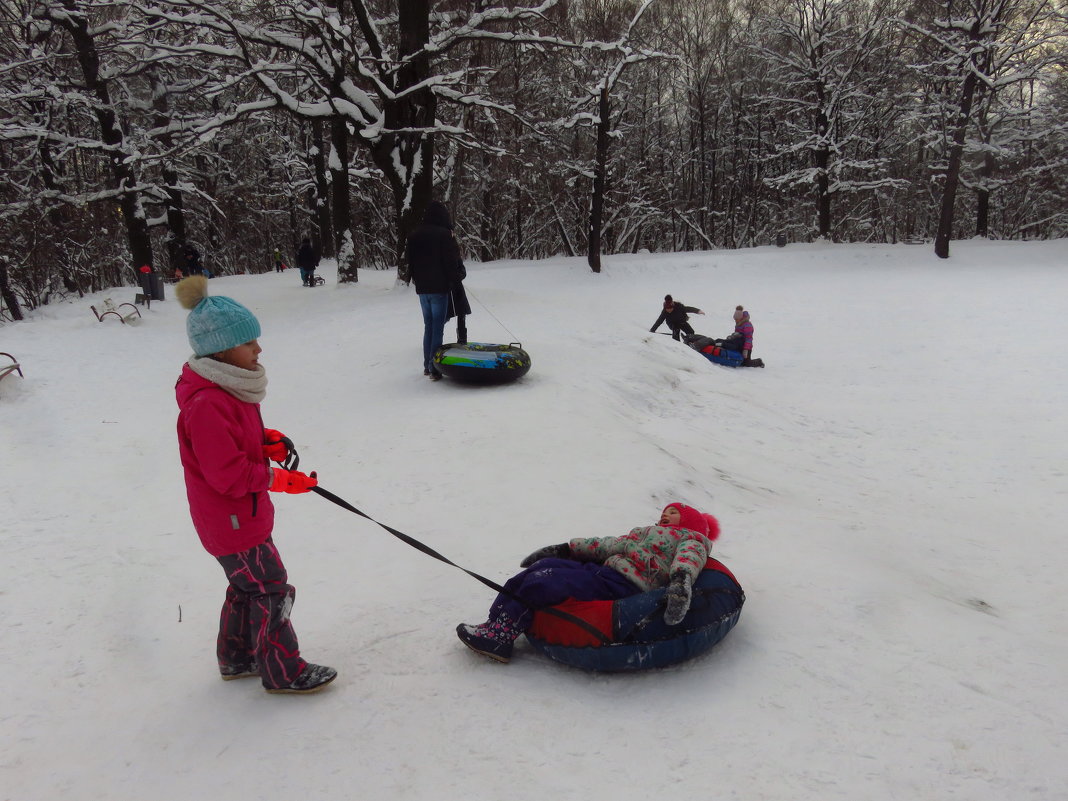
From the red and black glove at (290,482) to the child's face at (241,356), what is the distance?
46 centimetres

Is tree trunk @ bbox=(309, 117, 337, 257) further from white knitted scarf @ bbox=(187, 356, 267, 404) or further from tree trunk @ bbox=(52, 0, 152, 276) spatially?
white knitted scarf @ bbox=(187, 356, 267, 404)

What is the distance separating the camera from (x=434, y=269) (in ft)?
25.6

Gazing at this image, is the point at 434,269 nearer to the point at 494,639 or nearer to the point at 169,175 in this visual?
the point at 494,639

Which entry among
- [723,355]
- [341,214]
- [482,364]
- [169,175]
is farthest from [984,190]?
[169,175]

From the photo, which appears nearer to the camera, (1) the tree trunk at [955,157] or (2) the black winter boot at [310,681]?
(2) the black winter boot at [310,681]

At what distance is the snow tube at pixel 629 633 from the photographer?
3.04 metres

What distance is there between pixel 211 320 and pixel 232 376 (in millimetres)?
237

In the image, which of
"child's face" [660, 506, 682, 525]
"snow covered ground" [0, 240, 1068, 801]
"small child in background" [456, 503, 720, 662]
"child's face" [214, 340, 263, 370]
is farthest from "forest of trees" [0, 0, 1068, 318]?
"child's face" [214, 340, 263, 370]

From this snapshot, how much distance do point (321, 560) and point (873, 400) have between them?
9638 millimetres

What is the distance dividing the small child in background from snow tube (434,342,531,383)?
4.07m

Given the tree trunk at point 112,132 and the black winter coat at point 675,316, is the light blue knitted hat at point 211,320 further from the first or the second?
the tree trunk at point 112,132

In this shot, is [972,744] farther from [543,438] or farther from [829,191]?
[829,191]

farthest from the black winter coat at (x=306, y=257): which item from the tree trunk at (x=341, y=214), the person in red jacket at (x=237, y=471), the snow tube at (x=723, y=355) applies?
the person in red jacket at (x=237, y=471)

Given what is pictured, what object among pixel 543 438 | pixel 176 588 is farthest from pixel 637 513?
pixel 176 588
